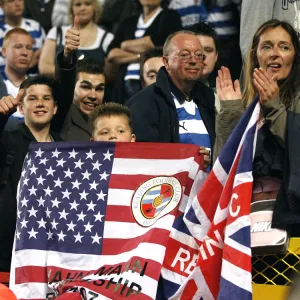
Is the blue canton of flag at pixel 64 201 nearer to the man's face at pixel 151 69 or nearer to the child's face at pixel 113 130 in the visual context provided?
the child's face at pixel 113 130

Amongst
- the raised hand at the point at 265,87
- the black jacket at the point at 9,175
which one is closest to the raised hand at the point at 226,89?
the raised hand at the point at 265,87

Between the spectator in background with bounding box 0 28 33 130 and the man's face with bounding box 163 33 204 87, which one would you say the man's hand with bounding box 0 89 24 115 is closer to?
the man's face with bounding box 163 33 204 87

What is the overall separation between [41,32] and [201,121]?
4160mm

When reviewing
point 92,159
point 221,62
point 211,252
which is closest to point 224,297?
point 211,252

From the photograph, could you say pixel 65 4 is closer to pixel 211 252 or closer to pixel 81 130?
pixel 81 130

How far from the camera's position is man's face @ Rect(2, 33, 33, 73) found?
1035 centimetres

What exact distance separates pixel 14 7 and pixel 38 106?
3571 millimetres

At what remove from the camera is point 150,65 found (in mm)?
9164

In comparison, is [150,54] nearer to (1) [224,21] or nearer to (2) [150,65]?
(2) [150,65]

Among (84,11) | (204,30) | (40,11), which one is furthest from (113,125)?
(40,11)

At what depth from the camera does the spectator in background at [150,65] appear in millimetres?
9133

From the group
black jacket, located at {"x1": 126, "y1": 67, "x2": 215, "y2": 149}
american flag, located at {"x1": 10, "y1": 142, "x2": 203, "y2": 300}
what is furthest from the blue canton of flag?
black jacket, located at {"x1": 126, "y1": 67, "x2": 215, "y2": 149}

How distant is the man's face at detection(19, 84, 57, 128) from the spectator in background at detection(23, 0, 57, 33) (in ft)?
12.4

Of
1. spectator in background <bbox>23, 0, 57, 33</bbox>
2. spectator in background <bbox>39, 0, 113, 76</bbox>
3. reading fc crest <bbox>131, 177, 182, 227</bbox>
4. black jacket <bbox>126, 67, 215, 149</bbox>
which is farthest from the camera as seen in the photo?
spectator in background <bbox>23, 0, 57, 33</bbox>
